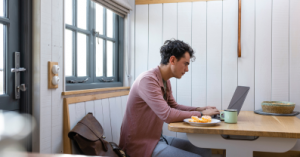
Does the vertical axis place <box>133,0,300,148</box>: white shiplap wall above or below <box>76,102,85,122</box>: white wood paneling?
above

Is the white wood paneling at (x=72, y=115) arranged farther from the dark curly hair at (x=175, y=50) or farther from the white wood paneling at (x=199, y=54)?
the white wood paneling at (x=199, y=54)

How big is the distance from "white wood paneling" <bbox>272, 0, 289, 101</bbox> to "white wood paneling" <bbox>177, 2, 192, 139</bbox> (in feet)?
2.69

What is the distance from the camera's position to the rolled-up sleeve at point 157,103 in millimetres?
1535

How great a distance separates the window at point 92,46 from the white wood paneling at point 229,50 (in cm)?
110

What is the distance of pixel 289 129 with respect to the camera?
1.41m

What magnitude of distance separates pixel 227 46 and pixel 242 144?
1389 millimetres

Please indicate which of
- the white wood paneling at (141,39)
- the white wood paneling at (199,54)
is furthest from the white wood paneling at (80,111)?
the white wood paneling at (199,54)

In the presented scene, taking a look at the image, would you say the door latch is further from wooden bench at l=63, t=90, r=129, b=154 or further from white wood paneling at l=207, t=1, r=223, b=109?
white wood paneling at l=207, t=1, r=223, b=109

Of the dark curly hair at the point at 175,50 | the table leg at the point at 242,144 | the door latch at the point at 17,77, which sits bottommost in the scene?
the table leg at the point at 242,144

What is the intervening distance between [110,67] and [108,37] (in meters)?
0.32

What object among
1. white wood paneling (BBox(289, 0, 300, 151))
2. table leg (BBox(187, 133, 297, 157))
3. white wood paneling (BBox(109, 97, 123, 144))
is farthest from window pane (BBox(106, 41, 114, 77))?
white wood paneling (BBox(289, 0, 300, 151))

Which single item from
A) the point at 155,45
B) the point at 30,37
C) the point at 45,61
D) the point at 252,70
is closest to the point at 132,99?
the point at 45,61

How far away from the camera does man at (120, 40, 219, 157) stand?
5.12 ft

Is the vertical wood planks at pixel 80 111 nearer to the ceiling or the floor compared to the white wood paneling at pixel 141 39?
nearer to the floor
